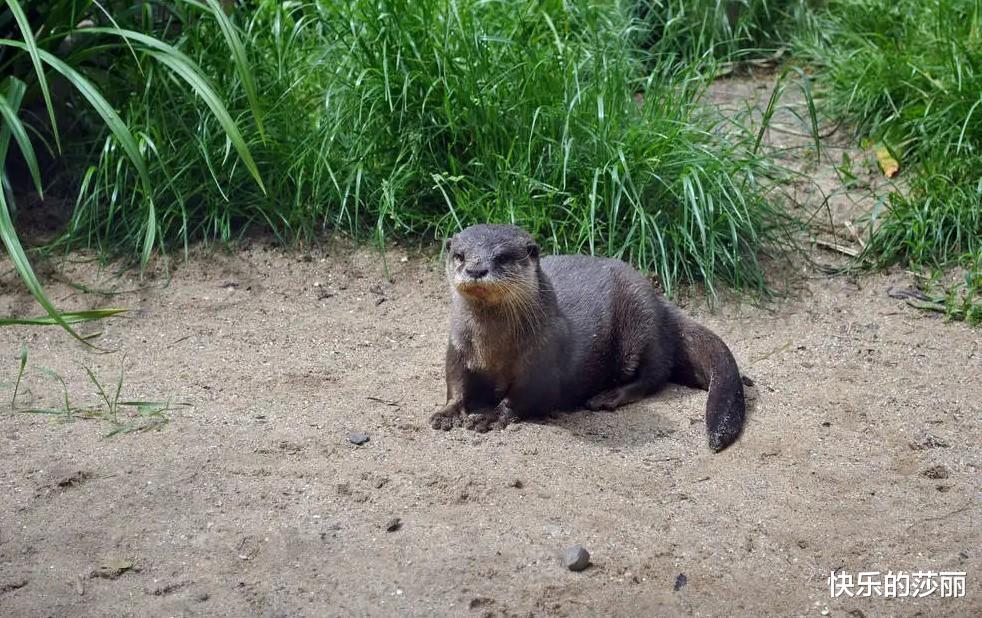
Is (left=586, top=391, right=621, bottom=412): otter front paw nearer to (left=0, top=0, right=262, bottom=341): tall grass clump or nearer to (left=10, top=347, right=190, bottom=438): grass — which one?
(left=10, top=347, right=190, bottom=438): grass

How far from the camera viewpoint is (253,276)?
13.8ft

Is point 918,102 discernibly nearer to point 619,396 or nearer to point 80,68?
point 619,396

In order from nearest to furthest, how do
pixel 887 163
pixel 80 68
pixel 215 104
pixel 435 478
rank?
pixel 435 478 → pixel 215 104 → pixel 80 68 → pixel 887 163

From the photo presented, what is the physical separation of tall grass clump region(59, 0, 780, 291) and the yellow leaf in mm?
674

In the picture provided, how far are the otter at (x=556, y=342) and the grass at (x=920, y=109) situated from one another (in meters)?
1.15

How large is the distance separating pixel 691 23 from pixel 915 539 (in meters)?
3.22

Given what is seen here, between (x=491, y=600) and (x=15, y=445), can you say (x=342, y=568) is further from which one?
(x=15, y=445)

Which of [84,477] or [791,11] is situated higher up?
[791,11]

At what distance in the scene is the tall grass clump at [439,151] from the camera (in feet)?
13.5

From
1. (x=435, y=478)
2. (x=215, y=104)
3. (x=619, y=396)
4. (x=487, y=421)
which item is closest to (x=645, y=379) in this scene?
(x=619, y=396)

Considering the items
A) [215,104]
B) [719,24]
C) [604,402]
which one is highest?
[215,104]

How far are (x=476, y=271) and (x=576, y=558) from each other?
35.3 inches

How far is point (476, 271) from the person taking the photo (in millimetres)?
3047

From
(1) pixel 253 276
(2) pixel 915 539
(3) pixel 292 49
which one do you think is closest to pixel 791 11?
(3) pixel 292 49
